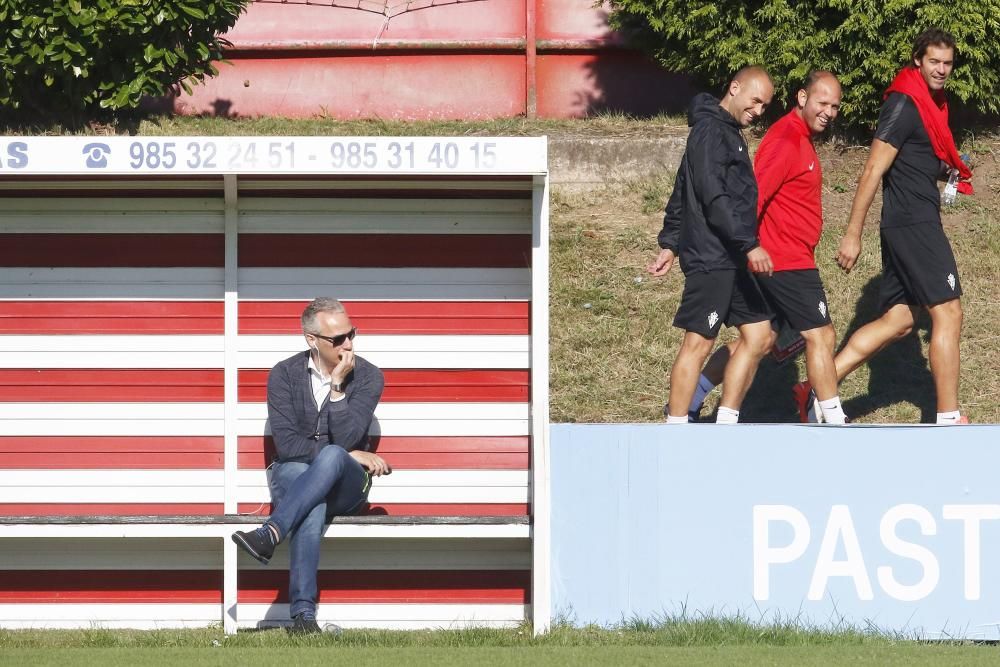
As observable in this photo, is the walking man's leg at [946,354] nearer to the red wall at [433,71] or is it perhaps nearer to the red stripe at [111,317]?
the red stripe at [111,317]

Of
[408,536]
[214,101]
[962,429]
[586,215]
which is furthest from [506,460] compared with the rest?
[214,101]

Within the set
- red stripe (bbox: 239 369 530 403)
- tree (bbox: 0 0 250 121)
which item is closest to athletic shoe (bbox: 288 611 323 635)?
red stripe (bbox: 239 369 530 403)

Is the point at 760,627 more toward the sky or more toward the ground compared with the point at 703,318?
more toward the ground

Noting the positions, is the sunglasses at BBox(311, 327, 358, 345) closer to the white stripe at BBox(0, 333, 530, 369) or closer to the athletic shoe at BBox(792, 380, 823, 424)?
the white stripe at BBox(0, 333, 530, 369)

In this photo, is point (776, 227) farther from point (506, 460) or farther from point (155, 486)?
point (155, 486)

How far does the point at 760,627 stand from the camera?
20.9ft

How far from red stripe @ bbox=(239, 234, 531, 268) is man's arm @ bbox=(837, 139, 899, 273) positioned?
1681 millimetres

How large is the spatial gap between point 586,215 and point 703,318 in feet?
12.7

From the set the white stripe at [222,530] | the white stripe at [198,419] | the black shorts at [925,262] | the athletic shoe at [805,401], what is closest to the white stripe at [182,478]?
the white stripe at [198,419]

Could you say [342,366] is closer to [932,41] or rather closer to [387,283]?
[387,283]

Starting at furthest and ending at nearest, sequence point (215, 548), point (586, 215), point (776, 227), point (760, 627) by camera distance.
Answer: point (586, 215) → point (776, 227) → point (215, 548) → point (760, 627)

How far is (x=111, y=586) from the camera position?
7.28 m

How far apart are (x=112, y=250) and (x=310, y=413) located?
142 centimetres

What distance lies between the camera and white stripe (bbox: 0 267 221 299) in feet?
24.3
